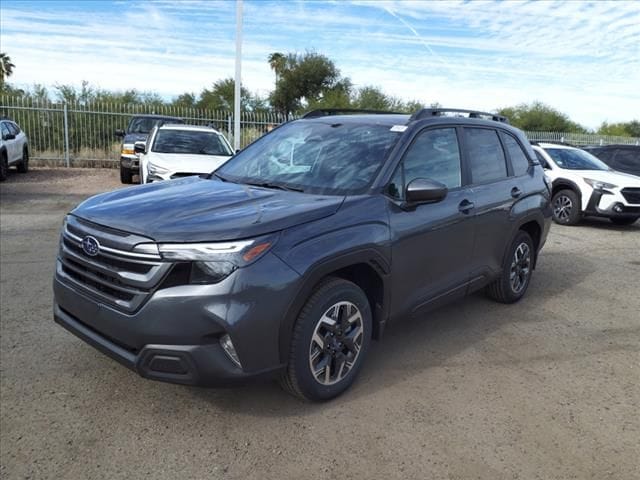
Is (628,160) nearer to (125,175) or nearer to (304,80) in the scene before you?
(125,175)

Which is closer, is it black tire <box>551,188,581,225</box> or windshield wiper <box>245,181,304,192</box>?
windshield wiper <box>245,181,304,192</box>

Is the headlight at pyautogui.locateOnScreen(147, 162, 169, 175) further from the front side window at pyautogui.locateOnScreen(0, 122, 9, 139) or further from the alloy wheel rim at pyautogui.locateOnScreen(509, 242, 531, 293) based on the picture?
the front side window at pyautogui.locateOnScreen(0, 122, 9, 139)

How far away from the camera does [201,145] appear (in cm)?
1020

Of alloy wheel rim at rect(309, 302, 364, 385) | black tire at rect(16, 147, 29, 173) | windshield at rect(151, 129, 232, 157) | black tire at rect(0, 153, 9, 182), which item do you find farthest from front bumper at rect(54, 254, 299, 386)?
black tire at rect(16, 147, 29, 173)

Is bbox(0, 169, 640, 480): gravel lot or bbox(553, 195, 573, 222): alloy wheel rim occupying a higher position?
bbox(553, 195, 573, 222): alloy wheel rim

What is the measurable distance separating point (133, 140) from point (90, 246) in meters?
12.3

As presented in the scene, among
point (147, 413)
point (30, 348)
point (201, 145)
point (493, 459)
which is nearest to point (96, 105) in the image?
point (201, 145)

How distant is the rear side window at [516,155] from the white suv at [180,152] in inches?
184

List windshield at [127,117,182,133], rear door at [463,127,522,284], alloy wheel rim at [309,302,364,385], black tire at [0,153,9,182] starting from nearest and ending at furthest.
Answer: alloy wheel rim at [309,302,364,385], rear door at [463,127,522,284], black tire at [0,153,9,182], windshield at [127,117,182,133]

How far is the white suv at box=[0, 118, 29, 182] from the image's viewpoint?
14.0 m

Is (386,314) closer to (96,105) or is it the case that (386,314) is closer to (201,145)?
(201,145)

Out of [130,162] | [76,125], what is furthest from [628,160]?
[76,125]

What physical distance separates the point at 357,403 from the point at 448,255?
1.39m

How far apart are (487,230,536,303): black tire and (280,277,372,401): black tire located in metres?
2.21
